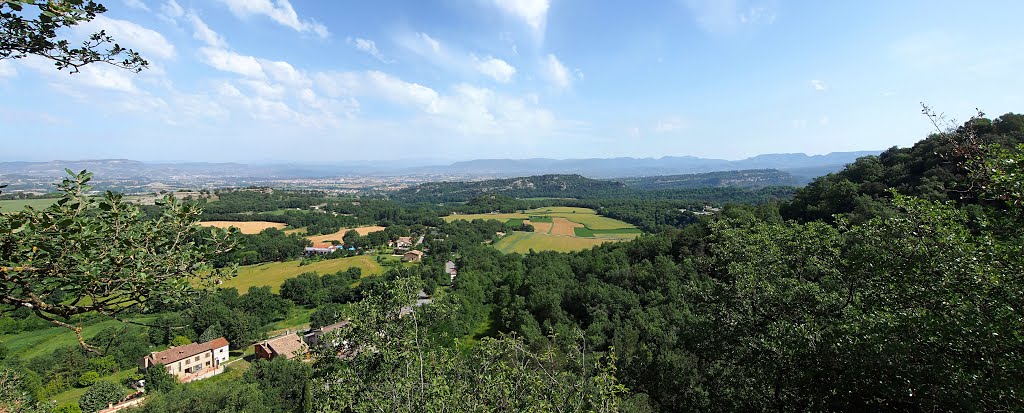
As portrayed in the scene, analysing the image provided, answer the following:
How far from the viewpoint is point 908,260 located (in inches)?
295

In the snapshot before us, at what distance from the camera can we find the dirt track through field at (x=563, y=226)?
70.2m

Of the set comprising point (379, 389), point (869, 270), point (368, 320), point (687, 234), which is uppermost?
point (869, 270)

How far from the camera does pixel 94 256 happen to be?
3.87 m

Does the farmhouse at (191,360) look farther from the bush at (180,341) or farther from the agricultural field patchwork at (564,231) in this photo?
the agricultural field patchwork at (564,231)

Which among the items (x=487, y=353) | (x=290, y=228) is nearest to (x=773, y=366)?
(x=487, y=353)

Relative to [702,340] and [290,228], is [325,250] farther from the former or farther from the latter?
[702,340]

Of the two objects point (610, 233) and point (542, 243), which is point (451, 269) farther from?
point (610, 233)

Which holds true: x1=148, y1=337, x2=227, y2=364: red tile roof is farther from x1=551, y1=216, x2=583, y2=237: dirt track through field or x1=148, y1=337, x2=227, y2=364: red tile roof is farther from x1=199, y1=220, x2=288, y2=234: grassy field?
x1=551, y1=216, x2=583, y2=237: dirt track through field

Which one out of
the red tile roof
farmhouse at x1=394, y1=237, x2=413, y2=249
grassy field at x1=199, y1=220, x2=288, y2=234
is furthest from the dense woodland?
grassy field at x1=199, y1=220, x2=288, y2=234

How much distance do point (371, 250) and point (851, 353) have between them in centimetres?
6446

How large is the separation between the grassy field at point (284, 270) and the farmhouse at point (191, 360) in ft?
44.4

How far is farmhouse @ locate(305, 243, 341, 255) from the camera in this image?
61478 mm

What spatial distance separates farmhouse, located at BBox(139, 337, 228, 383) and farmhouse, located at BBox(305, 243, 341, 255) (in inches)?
1173

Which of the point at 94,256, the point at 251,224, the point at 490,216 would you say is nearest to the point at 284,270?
the point at 251,224
